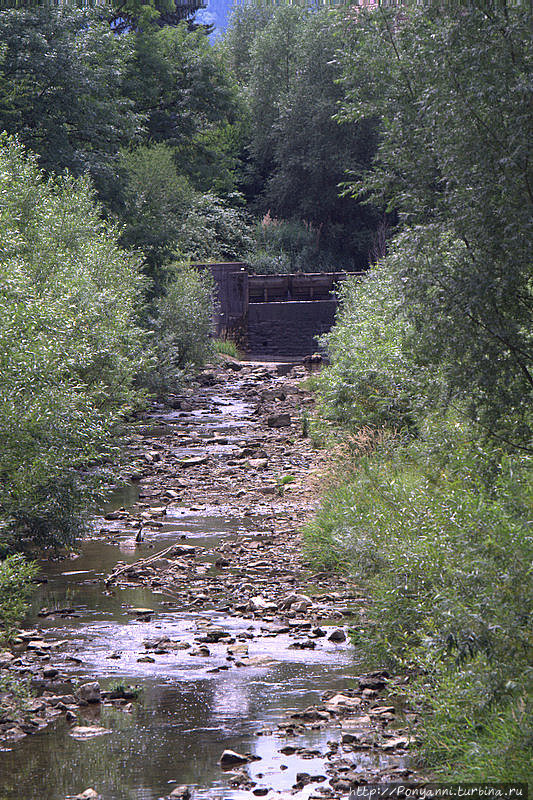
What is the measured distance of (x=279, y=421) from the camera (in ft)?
65.9

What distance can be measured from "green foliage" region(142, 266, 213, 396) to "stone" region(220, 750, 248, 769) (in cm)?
1896

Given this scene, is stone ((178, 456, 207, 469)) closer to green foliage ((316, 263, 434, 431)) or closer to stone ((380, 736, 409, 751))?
green foliage ((316, 263, 434, 431))

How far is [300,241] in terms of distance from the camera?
45.5 metres

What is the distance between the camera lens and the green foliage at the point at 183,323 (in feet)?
83.1

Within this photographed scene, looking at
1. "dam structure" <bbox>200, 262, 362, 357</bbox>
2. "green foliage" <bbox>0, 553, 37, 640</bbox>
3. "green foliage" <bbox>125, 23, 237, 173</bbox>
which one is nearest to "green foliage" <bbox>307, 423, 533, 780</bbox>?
"green foliage" <bbox>0, 553, 37, 640</bbox>

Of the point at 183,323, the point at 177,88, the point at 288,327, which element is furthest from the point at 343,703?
the point at 177,88

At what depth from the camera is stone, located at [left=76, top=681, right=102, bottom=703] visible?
277 inches

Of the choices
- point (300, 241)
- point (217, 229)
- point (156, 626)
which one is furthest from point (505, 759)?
point (300, 241)

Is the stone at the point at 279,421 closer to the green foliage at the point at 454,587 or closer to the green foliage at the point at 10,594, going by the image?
the green foliage at the point at 454,587

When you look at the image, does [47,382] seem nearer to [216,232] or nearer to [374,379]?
[374,379]

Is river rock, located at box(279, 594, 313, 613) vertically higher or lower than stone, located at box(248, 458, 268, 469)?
lower

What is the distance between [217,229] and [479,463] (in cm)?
3575

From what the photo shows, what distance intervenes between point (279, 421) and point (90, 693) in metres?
13.2

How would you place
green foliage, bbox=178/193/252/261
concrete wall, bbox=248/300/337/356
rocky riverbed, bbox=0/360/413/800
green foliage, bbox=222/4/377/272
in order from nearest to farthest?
1. rocky riverbed, bbox=0/360/413/800
2. concrete wall, bbox=248/300/337/356
3. green foliage, bbox=178/193/252/261
4. green foliage, bbox=222/4/377/272
